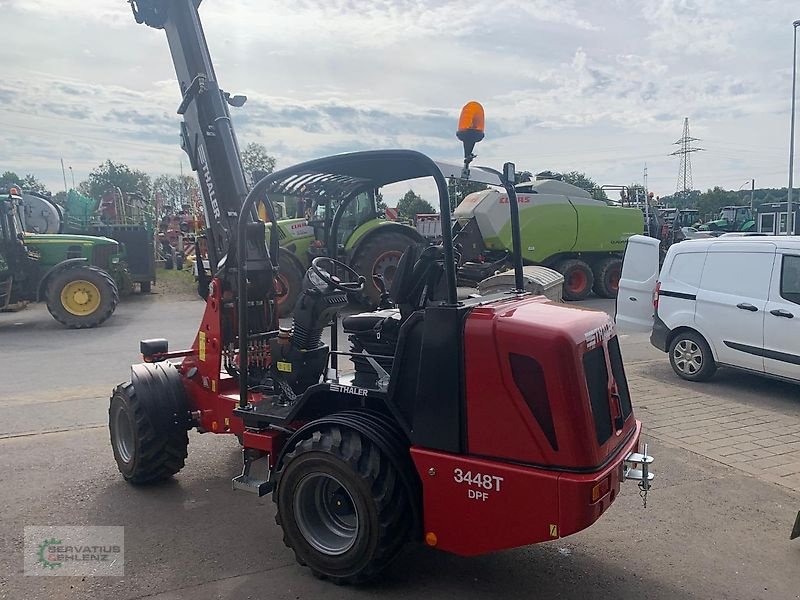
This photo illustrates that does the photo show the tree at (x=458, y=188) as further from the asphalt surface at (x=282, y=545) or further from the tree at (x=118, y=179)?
the tree at (x=118, y=179)

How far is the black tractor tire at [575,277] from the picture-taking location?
16516mm

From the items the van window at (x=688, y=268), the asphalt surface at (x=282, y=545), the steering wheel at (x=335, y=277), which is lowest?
the asphalt surface at (x=282, y=545)

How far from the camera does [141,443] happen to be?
187 inches

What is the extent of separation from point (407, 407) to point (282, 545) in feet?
4.21

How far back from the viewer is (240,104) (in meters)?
5.33

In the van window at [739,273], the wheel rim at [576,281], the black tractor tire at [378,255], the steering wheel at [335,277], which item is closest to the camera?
the steering wheel at [335,277]

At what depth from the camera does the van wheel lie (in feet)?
26.4

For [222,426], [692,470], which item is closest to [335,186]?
[222,426]

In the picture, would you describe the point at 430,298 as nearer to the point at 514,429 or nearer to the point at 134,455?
the point at 514,429

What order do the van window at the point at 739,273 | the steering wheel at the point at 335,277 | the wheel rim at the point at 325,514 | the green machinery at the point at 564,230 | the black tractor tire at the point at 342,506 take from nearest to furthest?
the black tractor tire at the point at 342,506 < the wheel rim at the point at 325,514 < the steering wheel at the point at 335,277 < the van window at the point at 739,273 < the green machinery at the point at 564,230

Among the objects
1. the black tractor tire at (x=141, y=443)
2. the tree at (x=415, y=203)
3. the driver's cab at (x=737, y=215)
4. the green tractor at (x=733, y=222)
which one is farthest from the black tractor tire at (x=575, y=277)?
the driver's cab at (x=737, y=215)

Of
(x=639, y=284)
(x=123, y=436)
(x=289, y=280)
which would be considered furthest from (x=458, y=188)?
(x=289, y=280)

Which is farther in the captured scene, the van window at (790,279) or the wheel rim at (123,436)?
the van window at (790,279)

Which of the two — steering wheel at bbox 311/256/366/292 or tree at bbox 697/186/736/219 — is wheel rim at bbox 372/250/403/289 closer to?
steering wheel at bbox 311/256/366/292
